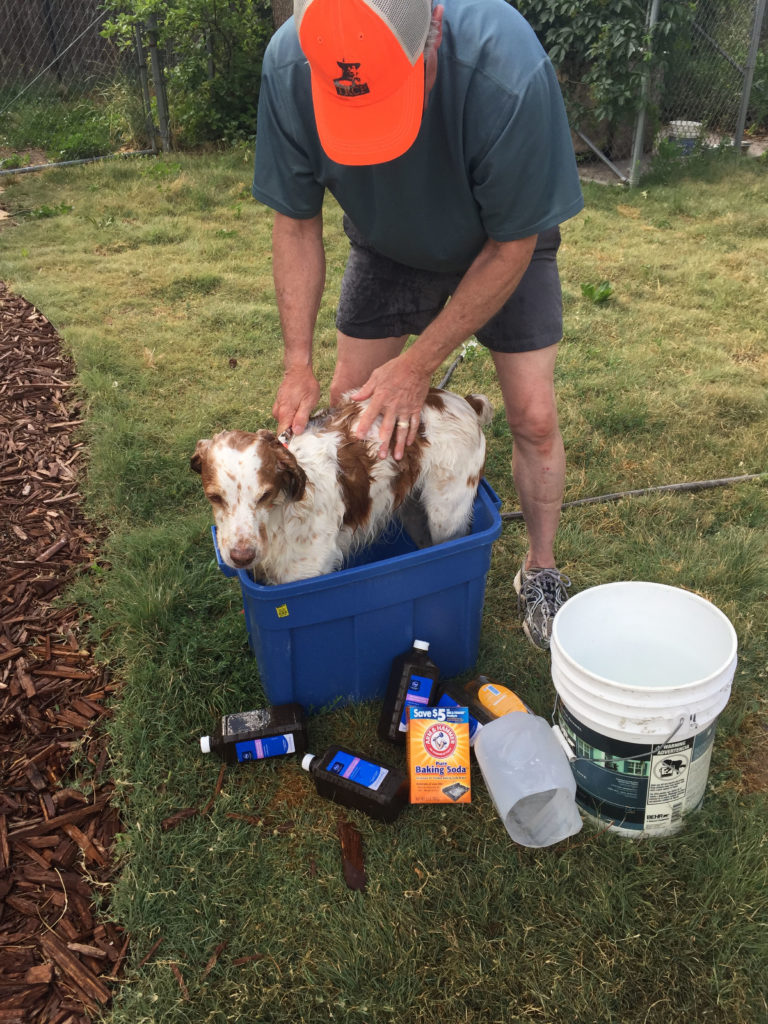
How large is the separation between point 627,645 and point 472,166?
1.56m

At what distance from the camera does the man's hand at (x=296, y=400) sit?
2717 mm

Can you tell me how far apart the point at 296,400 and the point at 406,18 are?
1235 mm

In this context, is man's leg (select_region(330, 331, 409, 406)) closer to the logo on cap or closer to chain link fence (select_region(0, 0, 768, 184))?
the logo on cap

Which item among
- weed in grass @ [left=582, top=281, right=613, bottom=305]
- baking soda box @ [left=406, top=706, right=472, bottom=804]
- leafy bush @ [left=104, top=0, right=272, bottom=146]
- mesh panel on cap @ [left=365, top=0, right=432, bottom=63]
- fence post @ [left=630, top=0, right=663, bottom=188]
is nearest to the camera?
mesh panel on cap @ [left=365, top=0, right=432, bottom=63]

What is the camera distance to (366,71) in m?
1.86

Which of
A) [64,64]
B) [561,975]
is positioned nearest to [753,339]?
[561,975]

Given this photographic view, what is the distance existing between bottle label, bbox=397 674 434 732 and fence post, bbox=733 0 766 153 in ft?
29.8

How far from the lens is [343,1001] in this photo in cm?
196

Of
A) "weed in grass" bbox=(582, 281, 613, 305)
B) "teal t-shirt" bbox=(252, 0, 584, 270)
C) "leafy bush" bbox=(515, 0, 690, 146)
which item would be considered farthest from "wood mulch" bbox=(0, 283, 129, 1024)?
"leafy bush" bbox=(515, 0, 690, 146)

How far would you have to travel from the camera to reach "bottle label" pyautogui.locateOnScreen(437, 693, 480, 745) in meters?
2.61

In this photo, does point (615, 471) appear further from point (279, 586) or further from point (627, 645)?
point (279, 586)

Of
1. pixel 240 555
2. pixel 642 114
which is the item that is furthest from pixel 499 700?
pixel 642 114

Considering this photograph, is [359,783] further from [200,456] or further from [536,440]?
[536,440]

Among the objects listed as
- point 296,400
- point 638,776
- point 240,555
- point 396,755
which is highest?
point 296,400
